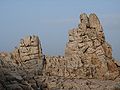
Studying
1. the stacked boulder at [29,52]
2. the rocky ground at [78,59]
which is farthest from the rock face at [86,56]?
the stacked boulder at [29,52]

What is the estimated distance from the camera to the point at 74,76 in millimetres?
81562

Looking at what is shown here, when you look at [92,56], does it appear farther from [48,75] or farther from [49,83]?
[49,83]

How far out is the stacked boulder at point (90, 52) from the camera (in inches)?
3268

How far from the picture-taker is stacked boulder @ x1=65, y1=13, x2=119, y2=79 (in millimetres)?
83000

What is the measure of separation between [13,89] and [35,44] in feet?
123

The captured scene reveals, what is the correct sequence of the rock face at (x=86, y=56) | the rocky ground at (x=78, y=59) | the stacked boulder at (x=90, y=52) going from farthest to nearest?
the stacked boulder at (x=90, y=52), the rock face at (x=86, y=56), the rocky ground at (x=78, y=59)

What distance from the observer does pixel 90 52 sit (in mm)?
85938

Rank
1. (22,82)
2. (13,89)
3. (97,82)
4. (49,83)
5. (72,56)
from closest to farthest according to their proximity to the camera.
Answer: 1. (13,89)
2. (22,82)
3. (49,83)
4. (97,82)
5. (72,56)

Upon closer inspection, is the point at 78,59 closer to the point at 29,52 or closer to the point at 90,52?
→ the point at 90,52

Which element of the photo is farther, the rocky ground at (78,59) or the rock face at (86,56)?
the rock face at (86,56)

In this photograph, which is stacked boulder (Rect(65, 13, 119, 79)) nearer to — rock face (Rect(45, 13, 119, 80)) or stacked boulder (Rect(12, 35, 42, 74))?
rock face (Rect(45, 13, 119, 80))

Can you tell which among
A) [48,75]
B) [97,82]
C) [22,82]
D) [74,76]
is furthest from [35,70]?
[22,82]

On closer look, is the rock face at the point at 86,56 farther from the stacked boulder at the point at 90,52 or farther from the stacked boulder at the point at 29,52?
the stacked boulder at the point at 29,52

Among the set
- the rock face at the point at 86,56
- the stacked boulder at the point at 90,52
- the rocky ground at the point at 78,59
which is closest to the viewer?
the rocky ground at the point at 78,59
